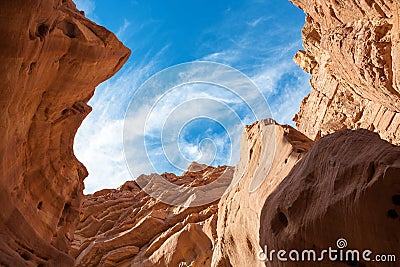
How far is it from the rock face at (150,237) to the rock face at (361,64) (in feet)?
44.9

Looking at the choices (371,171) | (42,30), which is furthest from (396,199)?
(42,30)

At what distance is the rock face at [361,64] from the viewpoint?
1653cm

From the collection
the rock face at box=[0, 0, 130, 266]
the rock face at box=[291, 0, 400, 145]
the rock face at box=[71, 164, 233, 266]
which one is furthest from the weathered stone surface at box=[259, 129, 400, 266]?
the rock face at box=[71, 164, 233, 266]

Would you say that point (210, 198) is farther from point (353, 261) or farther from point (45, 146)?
point (353, 261)

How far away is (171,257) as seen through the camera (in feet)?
70.3

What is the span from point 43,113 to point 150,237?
16206mm

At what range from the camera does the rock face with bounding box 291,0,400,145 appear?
16.5 metres

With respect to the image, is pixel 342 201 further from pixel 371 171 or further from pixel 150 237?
pixel 150 237

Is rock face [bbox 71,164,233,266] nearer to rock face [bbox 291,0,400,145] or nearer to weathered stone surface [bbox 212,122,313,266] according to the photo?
weathered stone surface [bbox 212,122,313,266]

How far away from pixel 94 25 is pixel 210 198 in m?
20.4

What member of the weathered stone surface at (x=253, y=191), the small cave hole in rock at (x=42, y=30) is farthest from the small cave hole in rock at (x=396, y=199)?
the small cave hole in rock at (x=42, y=30)

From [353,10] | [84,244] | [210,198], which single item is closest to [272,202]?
[353,10]

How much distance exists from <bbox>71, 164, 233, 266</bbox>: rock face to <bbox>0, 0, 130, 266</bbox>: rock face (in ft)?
22.3

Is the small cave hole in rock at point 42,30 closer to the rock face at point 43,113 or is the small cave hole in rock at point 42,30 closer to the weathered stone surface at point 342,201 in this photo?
the rock face at point 43,113
